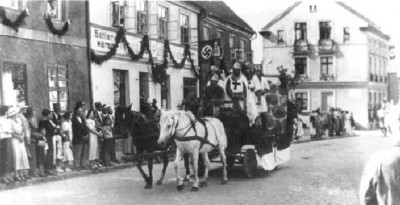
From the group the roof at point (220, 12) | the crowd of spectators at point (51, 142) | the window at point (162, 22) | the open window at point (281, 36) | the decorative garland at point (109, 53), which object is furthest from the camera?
the open window at point (281, 36)

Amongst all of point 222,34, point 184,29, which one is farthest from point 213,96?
point 222,34

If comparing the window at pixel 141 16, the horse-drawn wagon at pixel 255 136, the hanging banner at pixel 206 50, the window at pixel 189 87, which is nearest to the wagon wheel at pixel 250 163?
the horse-drawn wagon at pixel 255 136

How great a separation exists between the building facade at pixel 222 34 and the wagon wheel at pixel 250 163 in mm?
11168

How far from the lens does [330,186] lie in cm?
931

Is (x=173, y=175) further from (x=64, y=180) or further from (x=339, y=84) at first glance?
(x=339, y=84)

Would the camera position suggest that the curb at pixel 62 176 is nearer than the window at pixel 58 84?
Yes

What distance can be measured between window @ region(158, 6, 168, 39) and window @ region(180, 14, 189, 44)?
166 centimetres

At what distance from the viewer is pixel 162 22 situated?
65.8 ft

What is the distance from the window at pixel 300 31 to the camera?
3962 cm

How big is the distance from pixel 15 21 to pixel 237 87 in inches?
227

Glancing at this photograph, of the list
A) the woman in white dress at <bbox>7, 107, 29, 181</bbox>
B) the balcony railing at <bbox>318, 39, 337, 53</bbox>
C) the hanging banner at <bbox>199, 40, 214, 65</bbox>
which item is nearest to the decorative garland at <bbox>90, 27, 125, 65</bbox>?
the hanging banner at <bbox>199, 40, 214, 65</bbox>

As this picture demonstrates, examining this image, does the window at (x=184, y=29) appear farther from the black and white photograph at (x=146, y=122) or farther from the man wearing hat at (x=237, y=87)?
the man wearing hat at (x=237, y=87)

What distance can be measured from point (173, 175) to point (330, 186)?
3.71m

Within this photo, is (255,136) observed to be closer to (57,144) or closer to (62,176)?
(62,176)
